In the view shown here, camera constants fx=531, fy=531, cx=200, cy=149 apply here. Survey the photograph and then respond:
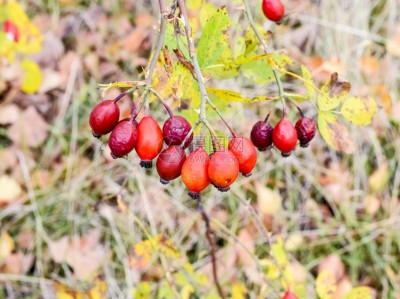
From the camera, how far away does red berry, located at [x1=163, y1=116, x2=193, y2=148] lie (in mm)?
955

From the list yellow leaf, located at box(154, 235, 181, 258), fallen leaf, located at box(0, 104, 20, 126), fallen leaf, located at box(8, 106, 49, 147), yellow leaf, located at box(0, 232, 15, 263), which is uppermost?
yellow leaf, located at box(154, 235, 181, 258)

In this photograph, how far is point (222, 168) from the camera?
897mm

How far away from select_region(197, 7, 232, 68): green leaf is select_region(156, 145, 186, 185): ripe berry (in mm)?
259

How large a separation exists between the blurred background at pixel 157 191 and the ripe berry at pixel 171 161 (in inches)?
45.1

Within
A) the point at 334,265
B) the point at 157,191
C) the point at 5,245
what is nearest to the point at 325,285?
the point at 334,265

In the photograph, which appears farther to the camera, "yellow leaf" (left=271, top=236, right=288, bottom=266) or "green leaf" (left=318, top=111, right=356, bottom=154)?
"yellow leaf" (left=271, top=236, right=288, bottom=266)

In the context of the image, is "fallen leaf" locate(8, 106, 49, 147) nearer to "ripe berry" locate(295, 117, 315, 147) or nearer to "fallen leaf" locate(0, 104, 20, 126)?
"fallen leaf" locate(0, 104, 20, 126)

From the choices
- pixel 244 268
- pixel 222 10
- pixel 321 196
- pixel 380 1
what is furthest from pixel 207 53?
pixel 380 1

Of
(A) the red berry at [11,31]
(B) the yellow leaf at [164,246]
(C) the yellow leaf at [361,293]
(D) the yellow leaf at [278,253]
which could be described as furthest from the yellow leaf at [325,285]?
(A) the red berry at [11,31]

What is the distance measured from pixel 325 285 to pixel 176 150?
741 millimetres

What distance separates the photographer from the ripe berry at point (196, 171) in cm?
91

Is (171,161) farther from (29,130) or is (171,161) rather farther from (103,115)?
(29,130)

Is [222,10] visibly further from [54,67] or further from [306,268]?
[54,67]

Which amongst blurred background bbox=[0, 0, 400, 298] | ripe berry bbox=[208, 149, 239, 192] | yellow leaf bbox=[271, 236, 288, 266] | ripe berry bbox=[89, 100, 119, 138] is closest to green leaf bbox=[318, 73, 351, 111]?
ripe berry bbox=[208, 149, 239, 192]
